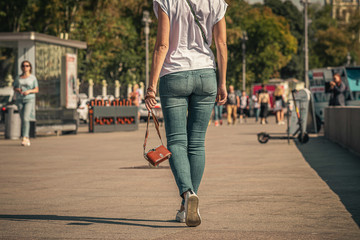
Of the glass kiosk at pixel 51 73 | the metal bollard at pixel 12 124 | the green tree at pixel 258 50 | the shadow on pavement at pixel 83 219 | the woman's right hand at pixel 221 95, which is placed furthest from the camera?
the green tree at pixel 258 50

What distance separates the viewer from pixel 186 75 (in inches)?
245

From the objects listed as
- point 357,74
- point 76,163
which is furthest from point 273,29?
point 76,163

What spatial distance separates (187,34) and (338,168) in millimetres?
5808

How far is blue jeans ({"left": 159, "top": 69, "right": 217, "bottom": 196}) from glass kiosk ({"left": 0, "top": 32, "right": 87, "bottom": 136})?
1565 cm

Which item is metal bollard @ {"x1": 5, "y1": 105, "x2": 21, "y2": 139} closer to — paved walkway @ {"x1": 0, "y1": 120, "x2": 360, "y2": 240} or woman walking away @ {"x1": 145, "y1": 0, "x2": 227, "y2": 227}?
paved walkway @ {"x1": 0, "y1": 120, "x2": 360, "y2": 240}

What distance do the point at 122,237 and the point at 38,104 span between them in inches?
678

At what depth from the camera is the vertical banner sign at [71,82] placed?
23.6 m

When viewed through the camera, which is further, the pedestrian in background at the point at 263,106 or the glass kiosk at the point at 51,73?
the pedestrian in background at the point at 263,106

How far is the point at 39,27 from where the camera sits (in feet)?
144

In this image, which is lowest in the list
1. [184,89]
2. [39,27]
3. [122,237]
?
[122,237]

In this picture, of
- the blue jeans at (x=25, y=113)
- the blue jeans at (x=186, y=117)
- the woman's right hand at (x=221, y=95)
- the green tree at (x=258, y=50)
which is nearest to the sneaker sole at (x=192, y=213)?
the blue jeans at (x=186, y=117)

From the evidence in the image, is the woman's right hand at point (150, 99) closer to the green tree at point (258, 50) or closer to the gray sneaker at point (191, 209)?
the gray sneaker at point (191, 209)

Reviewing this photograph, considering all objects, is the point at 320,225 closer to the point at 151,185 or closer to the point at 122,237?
the point at 122,237

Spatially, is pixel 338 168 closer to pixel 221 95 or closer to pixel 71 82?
pixel 221 95
